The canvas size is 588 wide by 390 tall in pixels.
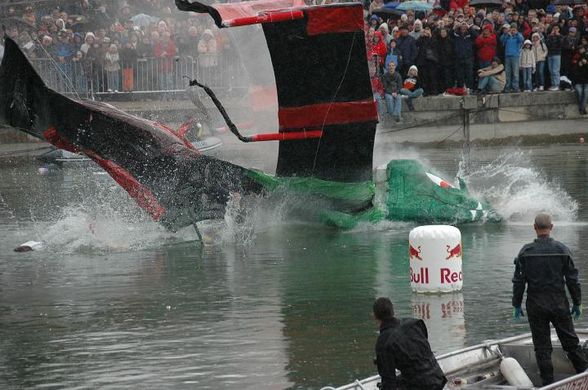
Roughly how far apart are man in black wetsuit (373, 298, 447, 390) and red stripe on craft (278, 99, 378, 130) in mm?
12734

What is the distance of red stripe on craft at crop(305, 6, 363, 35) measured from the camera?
21.1 m

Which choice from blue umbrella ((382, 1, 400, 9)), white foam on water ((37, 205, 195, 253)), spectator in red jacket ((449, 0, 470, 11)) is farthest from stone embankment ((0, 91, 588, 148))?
white foam on water ((37, 205, 195, 253))

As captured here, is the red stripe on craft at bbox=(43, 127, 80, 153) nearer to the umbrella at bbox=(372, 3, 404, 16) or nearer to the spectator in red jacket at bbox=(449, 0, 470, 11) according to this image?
the umbrella at bbox=(372, 3, 404, 16)

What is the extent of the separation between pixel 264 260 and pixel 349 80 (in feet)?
13.8

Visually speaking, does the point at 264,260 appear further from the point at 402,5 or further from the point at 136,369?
the point at 402,5

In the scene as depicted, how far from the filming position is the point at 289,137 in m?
22.4

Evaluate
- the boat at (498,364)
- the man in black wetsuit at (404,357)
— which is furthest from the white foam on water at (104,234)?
the man in black wetsuit at (404,357)

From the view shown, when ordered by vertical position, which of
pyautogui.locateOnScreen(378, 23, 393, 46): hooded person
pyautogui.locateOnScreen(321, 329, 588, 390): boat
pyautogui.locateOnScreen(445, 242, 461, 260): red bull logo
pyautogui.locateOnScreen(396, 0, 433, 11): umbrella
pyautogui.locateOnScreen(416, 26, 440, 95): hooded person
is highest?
pyautogui.locateOnScreen(396, 0, 433, 11): umbrella

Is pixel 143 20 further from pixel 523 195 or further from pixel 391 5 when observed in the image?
pixel 523 195

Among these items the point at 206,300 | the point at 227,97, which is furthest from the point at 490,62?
the point at 206,300

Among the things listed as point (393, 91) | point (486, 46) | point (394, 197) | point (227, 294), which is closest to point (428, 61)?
point (393, 91)

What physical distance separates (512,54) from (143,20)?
30.3 feet

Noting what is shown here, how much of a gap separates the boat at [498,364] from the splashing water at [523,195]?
35.9 ft

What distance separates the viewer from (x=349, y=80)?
71.1 feet
